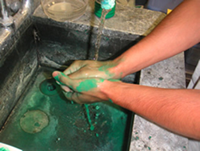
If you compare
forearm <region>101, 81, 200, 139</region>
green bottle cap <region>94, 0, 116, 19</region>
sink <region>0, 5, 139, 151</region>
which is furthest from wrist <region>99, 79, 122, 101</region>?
green bottle cap <region>94, 0, 116, 19</region>

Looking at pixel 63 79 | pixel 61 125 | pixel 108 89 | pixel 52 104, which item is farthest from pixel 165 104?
pixel 52 104

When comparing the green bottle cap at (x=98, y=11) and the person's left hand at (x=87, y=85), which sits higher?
the green bottle cap at (x=98, y=11)

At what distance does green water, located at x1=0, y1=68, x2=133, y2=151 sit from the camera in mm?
1232

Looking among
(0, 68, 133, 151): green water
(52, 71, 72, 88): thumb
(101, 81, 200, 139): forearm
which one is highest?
(101, 81, 200, 139): forearm

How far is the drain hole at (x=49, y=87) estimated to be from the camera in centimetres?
148

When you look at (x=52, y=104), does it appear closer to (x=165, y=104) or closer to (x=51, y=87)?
(x=51, y=87)

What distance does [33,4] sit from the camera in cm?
133

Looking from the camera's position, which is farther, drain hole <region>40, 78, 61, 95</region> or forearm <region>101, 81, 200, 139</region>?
drain hole <region>40, 78, 61, 95</region>

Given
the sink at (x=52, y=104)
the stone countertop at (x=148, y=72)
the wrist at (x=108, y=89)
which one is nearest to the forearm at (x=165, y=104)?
the wrist at (x=108, y=89)

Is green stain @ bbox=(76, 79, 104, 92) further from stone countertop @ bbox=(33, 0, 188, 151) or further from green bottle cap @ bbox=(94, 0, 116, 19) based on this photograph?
green bottle cap @ bbox=(94, 0, 116, 19)

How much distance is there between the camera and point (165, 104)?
0.76 m

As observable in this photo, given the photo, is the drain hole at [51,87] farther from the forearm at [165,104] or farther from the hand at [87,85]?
the forearm at [165,104]

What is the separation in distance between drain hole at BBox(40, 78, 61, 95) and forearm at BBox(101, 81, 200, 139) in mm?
646

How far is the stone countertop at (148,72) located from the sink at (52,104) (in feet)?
0.26
